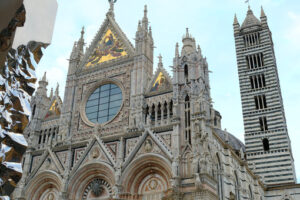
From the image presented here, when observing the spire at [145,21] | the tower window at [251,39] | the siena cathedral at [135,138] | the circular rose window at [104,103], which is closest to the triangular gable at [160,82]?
the siena cathedral at [135,138]

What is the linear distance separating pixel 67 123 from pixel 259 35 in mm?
23363

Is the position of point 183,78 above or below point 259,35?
below

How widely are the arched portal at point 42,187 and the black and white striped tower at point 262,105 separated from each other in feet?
55.6

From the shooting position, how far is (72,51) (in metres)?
27.7

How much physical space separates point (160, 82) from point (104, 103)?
4.49 m

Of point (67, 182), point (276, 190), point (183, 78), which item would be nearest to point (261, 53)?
point (276, 190)

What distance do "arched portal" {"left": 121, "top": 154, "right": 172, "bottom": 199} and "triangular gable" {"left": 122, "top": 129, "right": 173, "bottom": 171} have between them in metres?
0.32

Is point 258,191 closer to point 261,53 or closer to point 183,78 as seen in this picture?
point 183,78

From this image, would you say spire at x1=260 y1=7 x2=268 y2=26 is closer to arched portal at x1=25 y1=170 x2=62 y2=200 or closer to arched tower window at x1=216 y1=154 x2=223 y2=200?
arched tower window at x1=216 y1=154 x2=223 y2=200

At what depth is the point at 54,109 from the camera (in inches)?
1049

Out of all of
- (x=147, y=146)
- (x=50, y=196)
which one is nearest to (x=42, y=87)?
(x=50, y=196)

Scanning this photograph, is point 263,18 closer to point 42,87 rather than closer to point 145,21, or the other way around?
point 145,21

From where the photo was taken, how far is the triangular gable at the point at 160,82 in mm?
22047

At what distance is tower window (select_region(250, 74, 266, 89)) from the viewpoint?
114 ft
